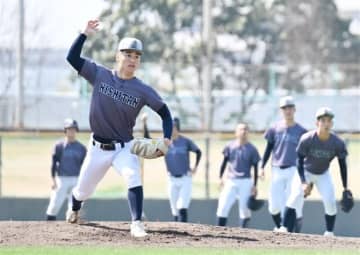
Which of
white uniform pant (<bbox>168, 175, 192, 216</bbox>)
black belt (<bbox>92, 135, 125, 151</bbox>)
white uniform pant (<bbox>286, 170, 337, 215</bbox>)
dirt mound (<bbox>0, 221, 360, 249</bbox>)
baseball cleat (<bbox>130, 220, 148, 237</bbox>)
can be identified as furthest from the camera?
white uniform pant (<bbox>168, 175, 192, 216</bbox>)

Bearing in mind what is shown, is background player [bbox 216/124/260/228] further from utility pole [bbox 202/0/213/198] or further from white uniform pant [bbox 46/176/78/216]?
utility pole [bbox 202/0/213/198]

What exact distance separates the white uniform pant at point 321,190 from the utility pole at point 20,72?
49.3 feet

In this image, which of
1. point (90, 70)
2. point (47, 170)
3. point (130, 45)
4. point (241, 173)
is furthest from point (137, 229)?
point (47, 170)

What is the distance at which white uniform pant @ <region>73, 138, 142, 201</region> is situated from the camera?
10.9m

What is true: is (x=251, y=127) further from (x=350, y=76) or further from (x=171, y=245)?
(x=171, y=245)

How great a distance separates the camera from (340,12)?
5159 cm

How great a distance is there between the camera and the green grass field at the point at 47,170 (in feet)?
80.5

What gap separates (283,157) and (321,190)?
3.66 ft

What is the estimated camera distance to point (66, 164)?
56.6ft

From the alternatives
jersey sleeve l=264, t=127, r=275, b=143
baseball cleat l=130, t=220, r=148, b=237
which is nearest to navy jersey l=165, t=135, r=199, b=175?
jersey sleeve l=264, t=127, r=275, b=143

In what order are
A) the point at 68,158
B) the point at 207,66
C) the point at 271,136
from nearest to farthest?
the point at 271,136 → the point at 68,158 → the point at 207,66

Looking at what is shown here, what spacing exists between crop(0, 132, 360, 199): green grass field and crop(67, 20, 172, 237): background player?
11.9 m

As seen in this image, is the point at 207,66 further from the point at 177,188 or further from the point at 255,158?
the point at 255,158

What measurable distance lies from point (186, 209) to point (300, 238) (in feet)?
18.2
